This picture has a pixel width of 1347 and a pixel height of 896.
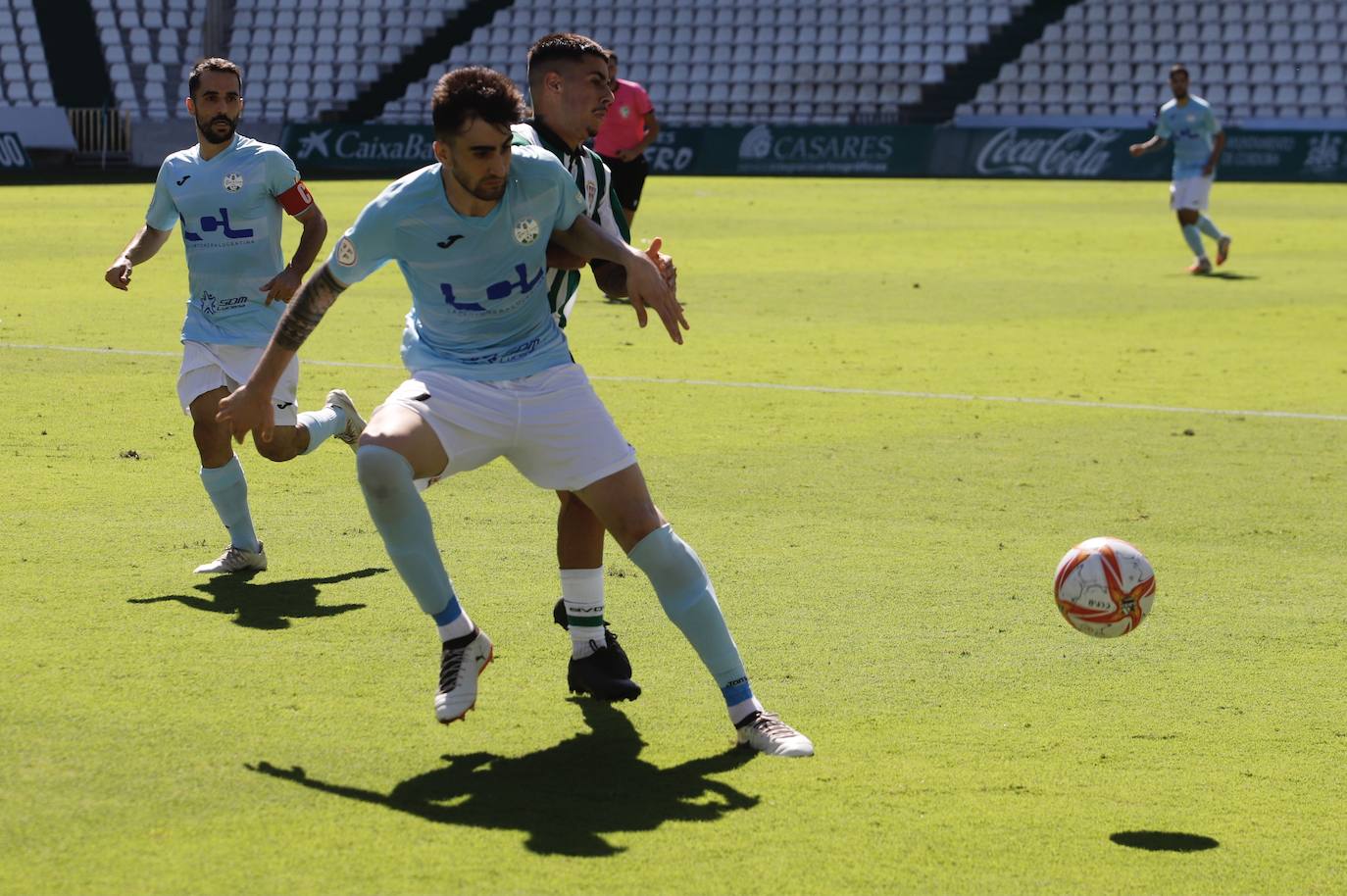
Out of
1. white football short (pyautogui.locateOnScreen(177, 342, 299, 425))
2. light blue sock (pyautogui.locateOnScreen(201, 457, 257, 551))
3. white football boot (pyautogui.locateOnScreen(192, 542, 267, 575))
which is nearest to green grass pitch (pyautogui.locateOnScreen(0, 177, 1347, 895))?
white football boot (pyautogui.locateOnScreen(192, 542, 267, 575))

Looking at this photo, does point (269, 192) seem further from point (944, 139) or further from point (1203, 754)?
point (944, 139)

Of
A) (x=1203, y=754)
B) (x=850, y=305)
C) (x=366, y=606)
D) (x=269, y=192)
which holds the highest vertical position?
(x=269, y=192)

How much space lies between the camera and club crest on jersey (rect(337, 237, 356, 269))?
5027 mm

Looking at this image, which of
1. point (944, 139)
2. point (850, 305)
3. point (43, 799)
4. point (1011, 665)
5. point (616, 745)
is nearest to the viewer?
point (43, 799)

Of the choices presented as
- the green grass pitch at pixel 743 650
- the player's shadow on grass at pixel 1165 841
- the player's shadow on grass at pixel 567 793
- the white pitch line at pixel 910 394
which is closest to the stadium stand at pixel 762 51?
the green grass pitch at pixel 743 650

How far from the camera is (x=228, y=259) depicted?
24.4 ft

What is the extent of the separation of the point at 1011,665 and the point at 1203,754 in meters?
0.98

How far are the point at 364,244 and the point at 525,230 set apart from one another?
46 cm

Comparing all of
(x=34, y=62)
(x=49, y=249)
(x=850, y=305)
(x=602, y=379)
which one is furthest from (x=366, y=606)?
(x=34, y=62)

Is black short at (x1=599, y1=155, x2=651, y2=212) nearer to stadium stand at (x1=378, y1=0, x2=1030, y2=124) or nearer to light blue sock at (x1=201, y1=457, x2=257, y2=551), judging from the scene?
light blue sock at (x1=201, y1=457, x2=257, y2=551)

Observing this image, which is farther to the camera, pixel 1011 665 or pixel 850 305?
pixel 850 305

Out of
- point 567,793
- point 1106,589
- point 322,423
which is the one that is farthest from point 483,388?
point 322,423

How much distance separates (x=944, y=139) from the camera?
123 feet

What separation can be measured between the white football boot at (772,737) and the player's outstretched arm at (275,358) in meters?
1.61
